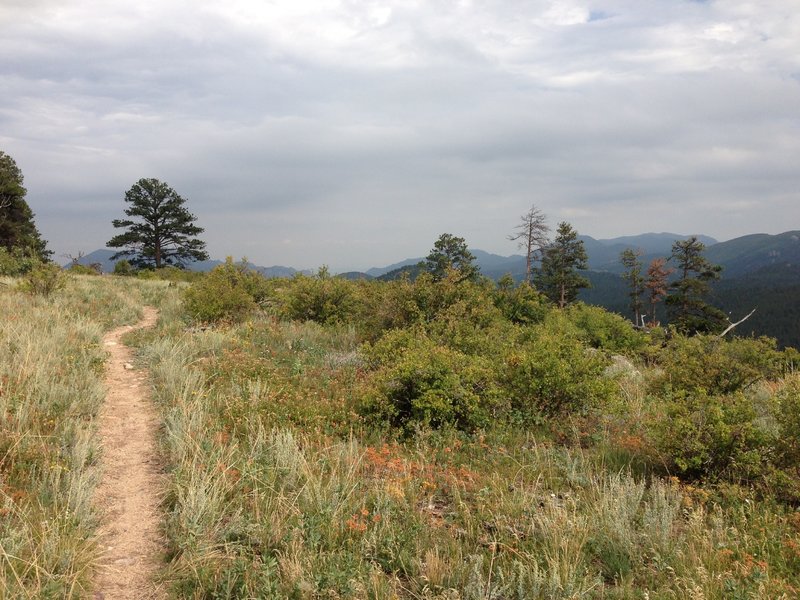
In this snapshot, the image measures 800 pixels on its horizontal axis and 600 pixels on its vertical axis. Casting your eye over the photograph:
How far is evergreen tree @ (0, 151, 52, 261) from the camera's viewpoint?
116 ft

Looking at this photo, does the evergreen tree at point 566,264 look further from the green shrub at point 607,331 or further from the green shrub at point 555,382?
the green shrub at point 555,382

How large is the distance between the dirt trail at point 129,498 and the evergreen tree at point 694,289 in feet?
155

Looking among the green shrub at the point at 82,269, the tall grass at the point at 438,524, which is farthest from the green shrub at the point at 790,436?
the green shrub at the point at 82,269

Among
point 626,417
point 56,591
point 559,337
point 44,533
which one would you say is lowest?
point 626,417

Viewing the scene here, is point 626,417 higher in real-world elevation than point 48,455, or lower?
lower

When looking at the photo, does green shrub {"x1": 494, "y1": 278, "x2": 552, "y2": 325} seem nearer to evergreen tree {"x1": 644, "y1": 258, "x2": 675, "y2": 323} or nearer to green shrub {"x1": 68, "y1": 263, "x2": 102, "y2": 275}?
green shrub {"x1": 68, "y1": 263, "x2": 102, "y2": 275}

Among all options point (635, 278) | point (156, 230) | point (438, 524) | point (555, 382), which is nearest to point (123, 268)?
point (156, 230)

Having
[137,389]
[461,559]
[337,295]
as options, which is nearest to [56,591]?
[461,559]

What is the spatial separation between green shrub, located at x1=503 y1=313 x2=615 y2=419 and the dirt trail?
5242mm

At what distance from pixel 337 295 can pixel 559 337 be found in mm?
9376

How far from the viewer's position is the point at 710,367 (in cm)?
768

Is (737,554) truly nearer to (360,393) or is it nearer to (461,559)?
(461,559)

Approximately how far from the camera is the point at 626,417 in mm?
7270

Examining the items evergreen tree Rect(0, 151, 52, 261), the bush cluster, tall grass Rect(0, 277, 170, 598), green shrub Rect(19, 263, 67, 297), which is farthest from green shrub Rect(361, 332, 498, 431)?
evergreen tree Rect(0, 151, 52, 261)
